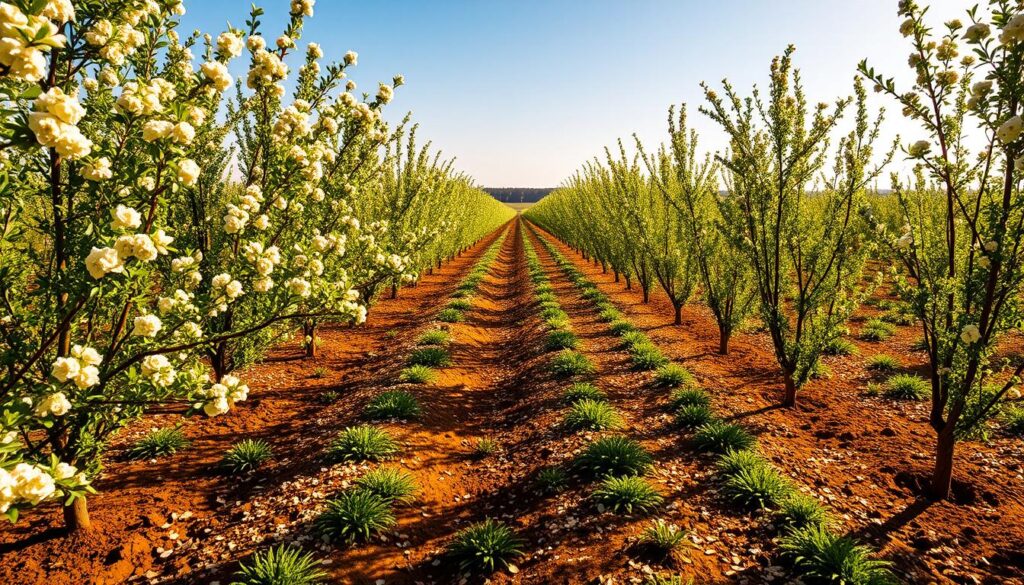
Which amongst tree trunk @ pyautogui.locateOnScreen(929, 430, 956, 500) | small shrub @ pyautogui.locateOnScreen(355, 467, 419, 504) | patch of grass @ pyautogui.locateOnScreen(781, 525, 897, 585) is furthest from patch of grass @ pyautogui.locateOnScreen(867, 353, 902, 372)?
small shrub @ pyautogui.locateOnScreen(355, 467, 419, 504)

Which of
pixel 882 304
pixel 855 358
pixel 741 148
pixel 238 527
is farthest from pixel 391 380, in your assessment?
pixel 882 304

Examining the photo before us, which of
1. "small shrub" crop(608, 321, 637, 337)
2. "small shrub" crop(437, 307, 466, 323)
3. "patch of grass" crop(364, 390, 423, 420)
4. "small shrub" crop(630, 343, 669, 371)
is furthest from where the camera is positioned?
"small shrub" crop(437, 307, 466, 323)

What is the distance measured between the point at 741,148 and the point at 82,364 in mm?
8506

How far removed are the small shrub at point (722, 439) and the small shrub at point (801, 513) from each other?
1.25m

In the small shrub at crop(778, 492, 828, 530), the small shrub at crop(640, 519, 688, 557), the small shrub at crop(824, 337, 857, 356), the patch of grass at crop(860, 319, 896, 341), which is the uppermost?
the patch of grass at crop(860, 319, 896, 341)

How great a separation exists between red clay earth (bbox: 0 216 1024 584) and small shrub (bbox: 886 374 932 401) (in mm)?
366

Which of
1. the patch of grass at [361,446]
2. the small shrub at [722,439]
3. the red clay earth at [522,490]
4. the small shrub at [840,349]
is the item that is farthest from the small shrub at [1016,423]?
the patch of grass at [361,446]

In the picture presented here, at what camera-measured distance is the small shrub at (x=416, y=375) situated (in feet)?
29.4

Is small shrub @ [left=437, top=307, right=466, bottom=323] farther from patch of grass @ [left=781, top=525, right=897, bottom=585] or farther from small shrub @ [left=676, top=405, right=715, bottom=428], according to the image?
patch of grass @ [left=781, top=525, right=897, bottom=585]

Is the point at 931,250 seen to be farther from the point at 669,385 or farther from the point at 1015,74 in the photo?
the point at 669,385

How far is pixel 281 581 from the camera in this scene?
3998 mm

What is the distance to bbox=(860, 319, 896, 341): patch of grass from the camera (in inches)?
471

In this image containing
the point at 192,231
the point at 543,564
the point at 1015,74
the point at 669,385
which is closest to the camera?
the point at 1015,74

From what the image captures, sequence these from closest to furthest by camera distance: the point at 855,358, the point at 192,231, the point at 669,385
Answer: the point at 192,231
the point at 669,385
the point at 855,358
